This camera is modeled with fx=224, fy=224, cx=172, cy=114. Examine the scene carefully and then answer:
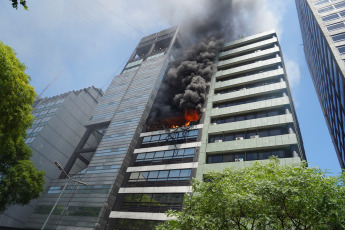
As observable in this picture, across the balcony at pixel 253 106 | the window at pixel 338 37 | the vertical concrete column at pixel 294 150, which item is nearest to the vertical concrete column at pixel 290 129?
the vertical concrete column at pixel 294 150

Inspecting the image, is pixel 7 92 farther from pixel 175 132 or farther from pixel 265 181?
pixel 175 132

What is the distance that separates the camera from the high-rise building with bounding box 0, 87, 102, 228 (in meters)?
33.3

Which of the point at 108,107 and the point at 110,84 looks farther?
the point at 110,84

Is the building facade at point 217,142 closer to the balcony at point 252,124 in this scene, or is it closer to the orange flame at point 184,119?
the balcony at point 252,124

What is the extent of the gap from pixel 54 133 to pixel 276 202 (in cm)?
4279

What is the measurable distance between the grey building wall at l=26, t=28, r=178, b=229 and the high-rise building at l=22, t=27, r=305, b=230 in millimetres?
148

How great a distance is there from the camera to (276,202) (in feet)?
33.0

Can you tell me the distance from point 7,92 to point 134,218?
1809cm

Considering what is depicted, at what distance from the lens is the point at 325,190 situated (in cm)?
923

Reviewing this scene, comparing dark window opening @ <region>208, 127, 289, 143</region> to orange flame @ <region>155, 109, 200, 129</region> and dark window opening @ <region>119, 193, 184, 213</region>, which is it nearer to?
orange flame @ <region>155, 109, 200, 129</region>

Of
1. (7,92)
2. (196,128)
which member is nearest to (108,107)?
(196,128)

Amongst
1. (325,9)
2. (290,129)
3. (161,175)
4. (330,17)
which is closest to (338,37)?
(330,17)

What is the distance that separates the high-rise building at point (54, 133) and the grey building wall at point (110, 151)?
10.3 feet

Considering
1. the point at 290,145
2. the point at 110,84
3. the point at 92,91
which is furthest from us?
the point at 92,91
